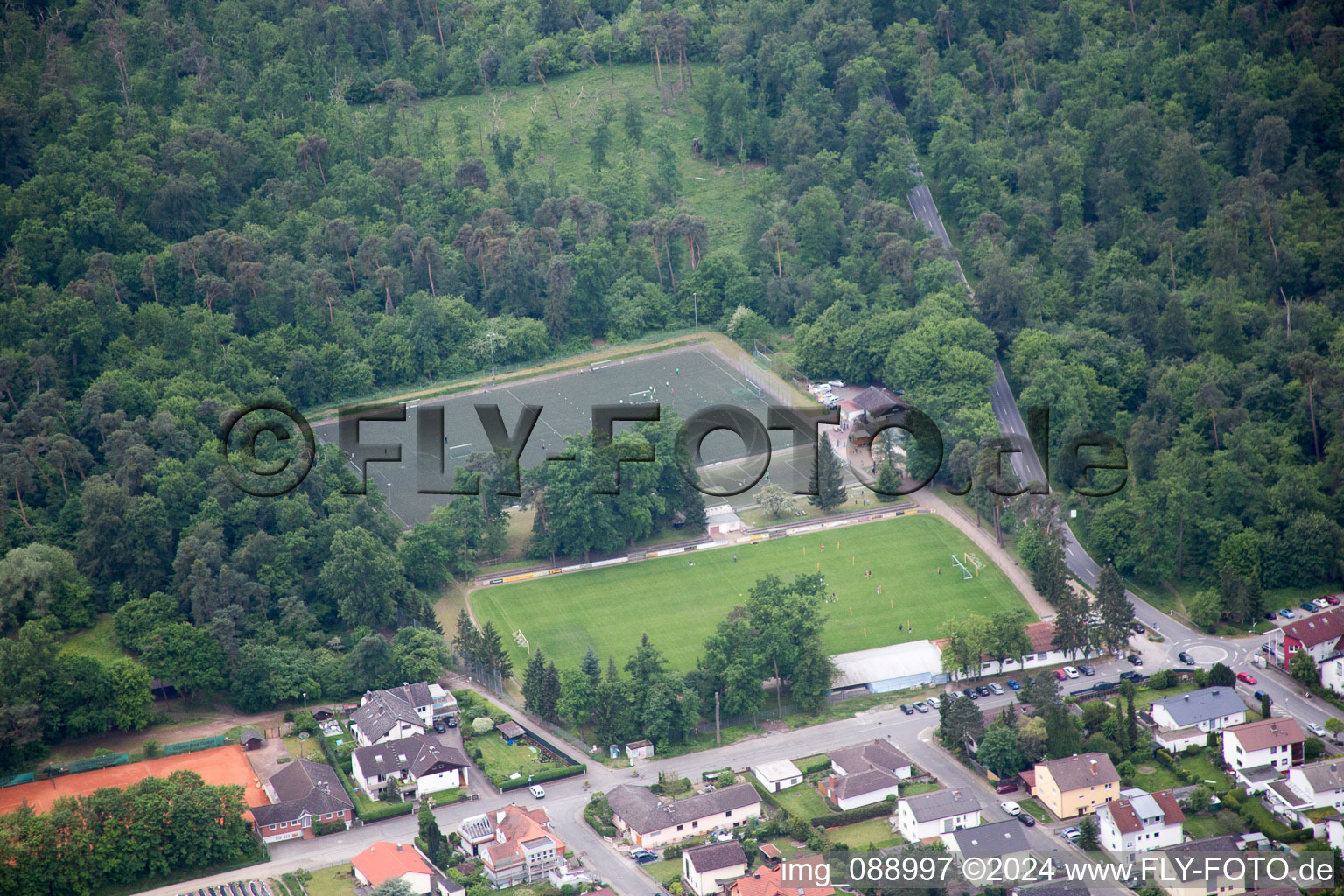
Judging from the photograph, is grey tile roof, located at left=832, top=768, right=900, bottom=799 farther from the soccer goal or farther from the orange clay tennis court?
the orange clay tennis court

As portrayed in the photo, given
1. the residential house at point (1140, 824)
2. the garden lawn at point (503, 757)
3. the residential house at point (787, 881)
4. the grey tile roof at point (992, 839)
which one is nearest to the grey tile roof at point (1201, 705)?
the residential house at point (1140, 824)

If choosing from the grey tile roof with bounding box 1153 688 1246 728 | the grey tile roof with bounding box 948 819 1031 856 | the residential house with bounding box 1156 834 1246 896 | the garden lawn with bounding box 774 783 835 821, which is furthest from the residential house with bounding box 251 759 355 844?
the grey tile roof with bounding box 1153 688 1246 728

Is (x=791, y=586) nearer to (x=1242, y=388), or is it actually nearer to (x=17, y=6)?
(x=1242, y=388)

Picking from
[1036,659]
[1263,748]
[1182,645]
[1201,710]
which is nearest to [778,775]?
[1036,659]

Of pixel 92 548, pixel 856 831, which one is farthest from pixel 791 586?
pixel 92 548

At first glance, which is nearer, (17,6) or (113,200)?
(113,200)

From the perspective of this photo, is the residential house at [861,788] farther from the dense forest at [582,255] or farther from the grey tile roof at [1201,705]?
the dense forest at [582,255]
